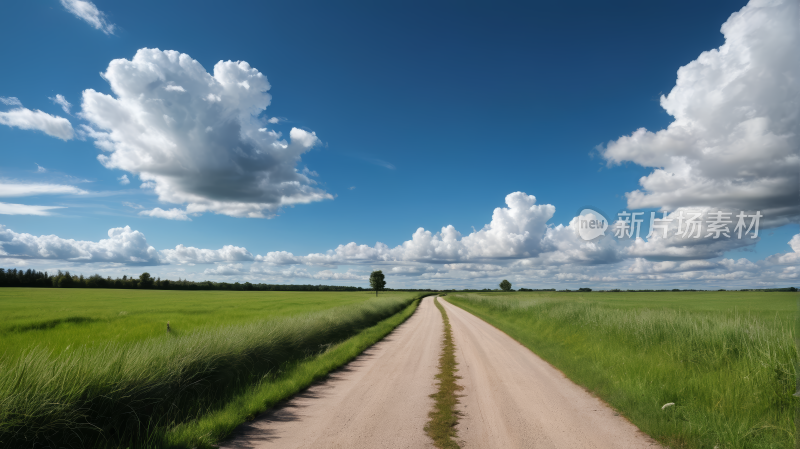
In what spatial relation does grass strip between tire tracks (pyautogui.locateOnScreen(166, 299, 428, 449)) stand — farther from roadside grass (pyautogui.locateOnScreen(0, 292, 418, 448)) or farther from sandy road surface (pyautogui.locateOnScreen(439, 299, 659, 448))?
sandy road surface (pyautogui.locateOnScreen(439, 299, 659, 448))

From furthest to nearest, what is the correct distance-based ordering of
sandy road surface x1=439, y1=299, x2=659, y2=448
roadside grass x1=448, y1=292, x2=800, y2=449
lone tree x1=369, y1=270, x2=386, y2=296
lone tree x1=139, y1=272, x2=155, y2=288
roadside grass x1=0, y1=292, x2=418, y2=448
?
1. lone tree x1=369, y1=270, x2=386, y2=296
2. lone tree x1=139, y1=272, x2=155, y2=288
3. roadside grass x1=448, y1=292, x2=800, y2=449
4. sandy road surface x1=439, y1=299, x2=659, y2=448
5. roadside grass x1=0, y1=292, x2=418, y2=448

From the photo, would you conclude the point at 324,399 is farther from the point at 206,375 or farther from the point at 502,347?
the point at 502,347

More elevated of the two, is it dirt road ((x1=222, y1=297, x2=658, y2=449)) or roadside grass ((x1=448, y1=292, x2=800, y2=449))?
roadside grass ((x1=448, y1=292, x2=800, y2=449))

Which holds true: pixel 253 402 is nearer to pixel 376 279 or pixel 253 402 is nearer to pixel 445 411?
pixel 445 411

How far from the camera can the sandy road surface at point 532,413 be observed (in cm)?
638

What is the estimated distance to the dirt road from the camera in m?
6.38

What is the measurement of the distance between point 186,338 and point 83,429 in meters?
4.43

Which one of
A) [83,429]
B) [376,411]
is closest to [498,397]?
[376,411]

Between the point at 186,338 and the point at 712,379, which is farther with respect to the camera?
the point at 186,338

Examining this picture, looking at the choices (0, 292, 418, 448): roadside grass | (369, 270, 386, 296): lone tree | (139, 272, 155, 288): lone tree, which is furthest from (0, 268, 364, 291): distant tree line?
(0, 292, 418, 448): roadside grass

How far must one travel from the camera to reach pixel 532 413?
7.76 m

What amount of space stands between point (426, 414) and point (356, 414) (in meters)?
1.48

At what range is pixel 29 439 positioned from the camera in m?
5.49

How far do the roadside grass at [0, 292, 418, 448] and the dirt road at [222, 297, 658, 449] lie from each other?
1002 mm
